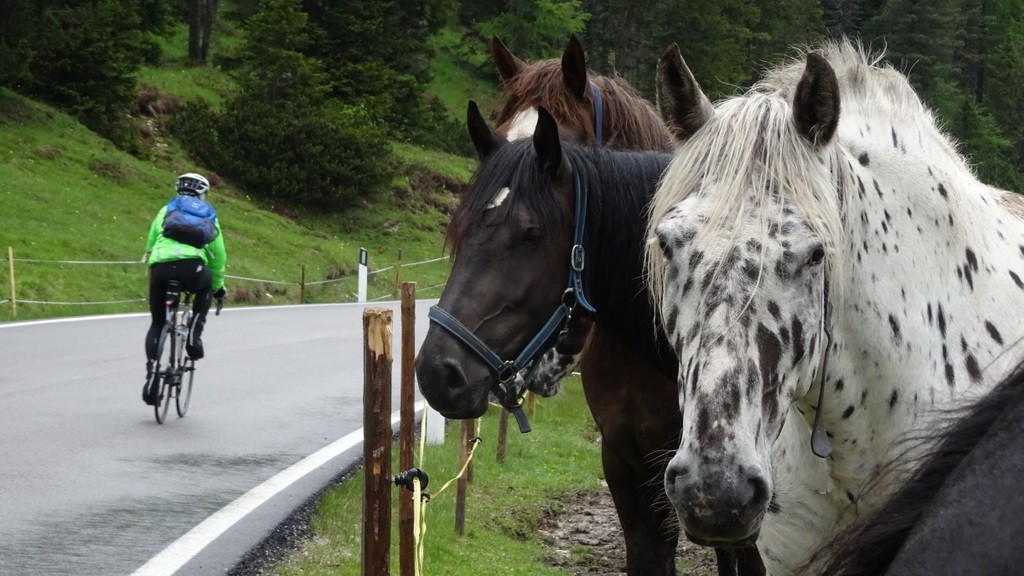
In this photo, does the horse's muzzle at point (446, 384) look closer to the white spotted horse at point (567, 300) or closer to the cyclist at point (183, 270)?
the white spotted horse at point (567, 300)

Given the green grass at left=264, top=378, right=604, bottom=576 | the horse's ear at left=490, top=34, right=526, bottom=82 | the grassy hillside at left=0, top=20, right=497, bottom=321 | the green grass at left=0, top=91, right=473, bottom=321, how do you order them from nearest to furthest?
the horse's ear at left=490, top=34, right=526, bottom=82 < the green grass at left=264, top=378, right=604, bottom=576 < the green grass at left=0, top=91, right=473, bottom=321 < the grassy hillside at left=0, top=20, right=497, bottom=321

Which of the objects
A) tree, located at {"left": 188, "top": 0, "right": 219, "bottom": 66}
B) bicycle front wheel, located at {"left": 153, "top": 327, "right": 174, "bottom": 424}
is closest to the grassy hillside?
tree, located at {"left": 188, "top": 0, "right": 219, "bottom": 66}

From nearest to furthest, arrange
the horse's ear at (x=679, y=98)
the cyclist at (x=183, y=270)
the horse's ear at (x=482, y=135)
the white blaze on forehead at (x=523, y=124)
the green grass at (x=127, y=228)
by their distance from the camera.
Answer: the horse's ear at (x=679, y=98)
the horse's ear at (x=482, y=135)
the white blaze on forehead at (x=523, y=124)
the cyclist at (x=183, y=270)
the green grass at (x=127, y=228)

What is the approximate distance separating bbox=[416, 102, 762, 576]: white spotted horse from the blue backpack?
21.5 feet

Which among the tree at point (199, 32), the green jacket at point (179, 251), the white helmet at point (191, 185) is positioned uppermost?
the tree at point (199, 32)

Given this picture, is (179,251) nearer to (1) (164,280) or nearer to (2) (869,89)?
(1) (164,280)

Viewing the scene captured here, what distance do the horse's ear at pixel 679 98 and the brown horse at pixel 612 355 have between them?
29.7 inches

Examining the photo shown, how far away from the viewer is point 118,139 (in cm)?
3481

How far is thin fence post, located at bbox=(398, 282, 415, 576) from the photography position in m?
4.59

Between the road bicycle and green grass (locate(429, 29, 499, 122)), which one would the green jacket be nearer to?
the road bicycle

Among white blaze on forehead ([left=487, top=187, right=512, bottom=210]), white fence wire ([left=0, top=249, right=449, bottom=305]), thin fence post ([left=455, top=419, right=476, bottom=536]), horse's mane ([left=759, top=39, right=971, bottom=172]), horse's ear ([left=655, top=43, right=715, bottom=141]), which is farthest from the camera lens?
white fence wire ([left=0, top=249, right=449, bottom=305])

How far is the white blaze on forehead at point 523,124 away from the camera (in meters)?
4.86

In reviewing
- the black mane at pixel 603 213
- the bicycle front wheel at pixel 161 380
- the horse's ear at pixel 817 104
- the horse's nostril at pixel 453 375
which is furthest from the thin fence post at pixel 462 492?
the horse's ear at pixel 817 104

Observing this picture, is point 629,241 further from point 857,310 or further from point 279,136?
point 279,136
